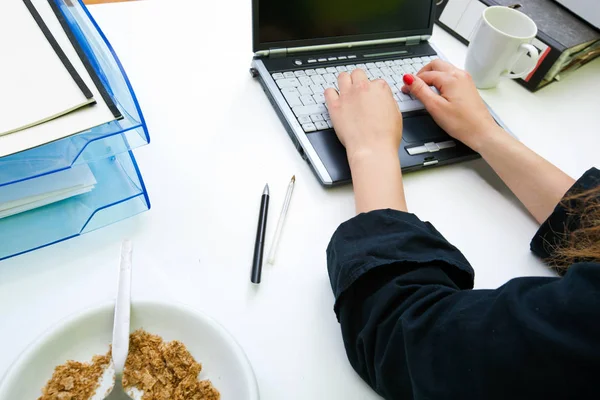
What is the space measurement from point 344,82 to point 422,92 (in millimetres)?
124

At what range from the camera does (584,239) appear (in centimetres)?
51

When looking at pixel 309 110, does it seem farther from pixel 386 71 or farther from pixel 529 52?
pixel 529 52

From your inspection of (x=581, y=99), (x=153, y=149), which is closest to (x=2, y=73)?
(x=153, y=149)

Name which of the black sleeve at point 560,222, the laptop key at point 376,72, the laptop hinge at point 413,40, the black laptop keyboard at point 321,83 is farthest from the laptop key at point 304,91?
the black sleeve at point 560,222

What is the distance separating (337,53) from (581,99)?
48cm

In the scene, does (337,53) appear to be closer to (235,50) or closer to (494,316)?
(235,50)

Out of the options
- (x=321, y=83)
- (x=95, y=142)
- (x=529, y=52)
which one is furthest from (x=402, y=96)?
(x=95, y=142)

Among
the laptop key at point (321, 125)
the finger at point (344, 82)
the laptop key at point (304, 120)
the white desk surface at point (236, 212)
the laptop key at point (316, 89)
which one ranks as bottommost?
the white desk surface at point (236, 212)

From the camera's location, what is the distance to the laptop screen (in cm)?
65

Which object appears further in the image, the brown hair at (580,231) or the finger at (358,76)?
the finger at (358,76)

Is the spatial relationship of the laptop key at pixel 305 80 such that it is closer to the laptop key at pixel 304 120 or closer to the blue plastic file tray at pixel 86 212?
the laptop key at pixel 304 120

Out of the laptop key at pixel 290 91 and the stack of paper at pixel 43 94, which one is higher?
the stack of paper at pixel 43 94

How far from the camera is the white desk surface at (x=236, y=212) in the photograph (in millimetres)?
441

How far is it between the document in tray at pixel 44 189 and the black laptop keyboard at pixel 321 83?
28 cm
